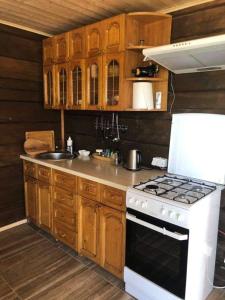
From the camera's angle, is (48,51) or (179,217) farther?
(48,51)

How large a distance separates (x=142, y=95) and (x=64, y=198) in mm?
1187

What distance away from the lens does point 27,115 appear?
2.87m

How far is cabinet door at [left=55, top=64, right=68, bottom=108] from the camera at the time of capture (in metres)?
2.64

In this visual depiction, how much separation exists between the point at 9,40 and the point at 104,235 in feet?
7.14

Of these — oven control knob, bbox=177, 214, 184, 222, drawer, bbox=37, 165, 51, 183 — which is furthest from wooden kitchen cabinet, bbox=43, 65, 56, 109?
oven control knob, bbox=177, 214, 184, 222

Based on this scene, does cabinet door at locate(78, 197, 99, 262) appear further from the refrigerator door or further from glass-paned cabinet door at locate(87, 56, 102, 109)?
glass-paned cabinet door at locate(87, 56, 102, 109)

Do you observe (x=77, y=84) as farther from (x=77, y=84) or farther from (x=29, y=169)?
(x=29, y=169)

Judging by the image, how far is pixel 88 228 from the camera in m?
2.17

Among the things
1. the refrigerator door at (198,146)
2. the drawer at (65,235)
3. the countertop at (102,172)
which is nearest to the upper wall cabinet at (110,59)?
the refrigerator door at (198,146)

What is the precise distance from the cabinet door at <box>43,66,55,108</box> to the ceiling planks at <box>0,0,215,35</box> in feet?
1.52

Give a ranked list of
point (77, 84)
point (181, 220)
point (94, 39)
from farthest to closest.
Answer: point (77, 84), point (94, 39), point (181, 220)

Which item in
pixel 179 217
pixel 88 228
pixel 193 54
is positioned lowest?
pixel 88 228

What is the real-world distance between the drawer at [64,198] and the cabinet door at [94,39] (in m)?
1.31

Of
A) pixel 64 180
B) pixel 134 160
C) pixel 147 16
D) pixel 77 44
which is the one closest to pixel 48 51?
pixel 77 44
